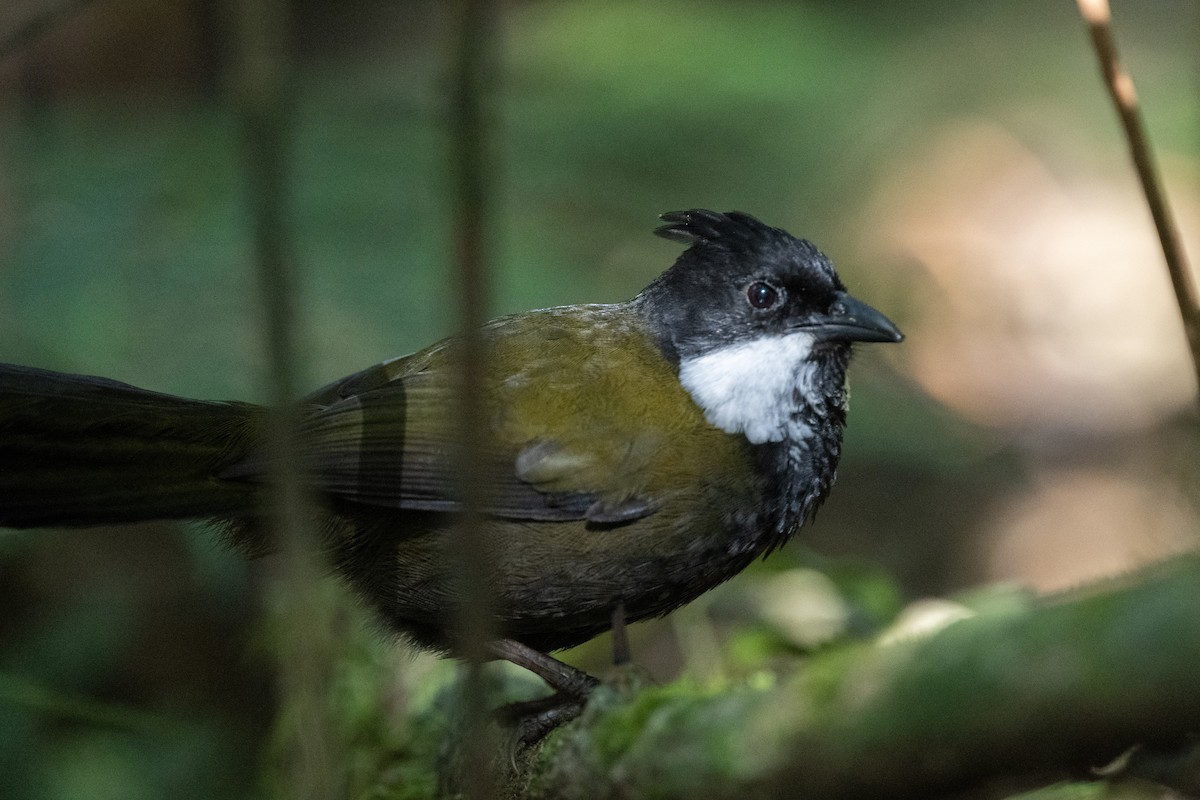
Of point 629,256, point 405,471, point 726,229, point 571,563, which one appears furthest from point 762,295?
point 629,256

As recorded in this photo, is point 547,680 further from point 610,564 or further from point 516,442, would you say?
point 516,442

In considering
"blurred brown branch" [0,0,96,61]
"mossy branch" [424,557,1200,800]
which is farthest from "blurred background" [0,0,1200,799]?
"mossy branch" [424,557,1200,800]

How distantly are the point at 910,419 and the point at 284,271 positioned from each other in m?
4.97

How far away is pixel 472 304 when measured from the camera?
1.43 meters

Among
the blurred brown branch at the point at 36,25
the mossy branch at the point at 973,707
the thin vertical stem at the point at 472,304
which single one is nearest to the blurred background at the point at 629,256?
the blurred brown branch at the point at 36,25

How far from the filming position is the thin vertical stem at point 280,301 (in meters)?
1.38

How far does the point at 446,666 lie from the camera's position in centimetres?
360

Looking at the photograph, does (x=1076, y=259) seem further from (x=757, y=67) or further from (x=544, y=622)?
(x=544, y=622)

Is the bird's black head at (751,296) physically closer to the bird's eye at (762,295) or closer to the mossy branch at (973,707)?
the bird's eye at (762,295)

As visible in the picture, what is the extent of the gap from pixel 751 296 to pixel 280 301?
1831 millimetres

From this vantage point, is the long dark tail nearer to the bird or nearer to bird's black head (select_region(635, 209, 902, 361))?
the bird

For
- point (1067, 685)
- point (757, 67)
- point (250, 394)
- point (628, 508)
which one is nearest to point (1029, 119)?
point (757, 67)

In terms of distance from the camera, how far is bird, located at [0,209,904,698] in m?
2.65

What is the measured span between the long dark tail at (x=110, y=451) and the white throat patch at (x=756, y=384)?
103cm
